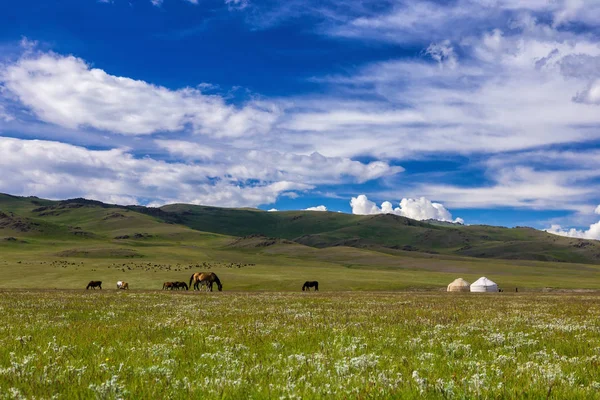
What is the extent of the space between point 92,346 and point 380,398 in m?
8.94

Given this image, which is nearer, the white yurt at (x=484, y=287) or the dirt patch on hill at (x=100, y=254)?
the white yurt at (x=484, y=287)

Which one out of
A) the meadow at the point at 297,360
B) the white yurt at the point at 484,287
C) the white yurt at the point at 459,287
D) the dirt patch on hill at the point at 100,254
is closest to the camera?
the meadow at the point at 297,360

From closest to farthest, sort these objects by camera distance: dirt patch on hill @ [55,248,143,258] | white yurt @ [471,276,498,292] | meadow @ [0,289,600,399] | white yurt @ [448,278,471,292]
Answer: meadow @ [0,289,600,399]
white yurt @ [471,276,498,292]
white yurt @ [448,278,471,292]
dirt patch on hill @ [55,248,143,258]

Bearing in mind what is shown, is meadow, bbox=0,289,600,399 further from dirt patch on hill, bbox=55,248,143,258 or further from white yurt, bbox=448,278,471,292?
dirt patch on hill, bbox=55,248,143,258

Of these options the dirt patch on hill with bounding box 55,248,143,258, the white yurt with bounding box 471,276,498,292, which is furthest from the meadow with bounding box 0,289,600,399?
the dirt patch on hill with bounding box 55,248,143,258

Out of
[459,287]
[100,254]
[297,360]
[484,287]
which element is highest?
[297,360]

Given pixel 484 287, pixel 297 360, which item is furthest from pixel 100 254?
pixel 297 360

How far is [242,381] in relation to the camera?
27.0 ft

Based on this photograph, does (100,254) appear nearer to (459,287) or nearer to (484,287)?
(459,287)

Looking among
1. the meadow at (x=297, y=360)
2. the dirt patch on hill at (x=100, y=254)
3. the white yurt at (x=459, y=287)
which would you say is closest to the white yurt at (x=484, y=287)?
the white yurt at (x=459, y=287)

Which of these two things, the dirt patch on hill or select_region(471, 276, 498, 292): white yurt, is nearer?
select_region(471, 276, 498, 292): white yurt

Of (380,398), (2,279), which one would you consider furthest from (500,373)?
(2,279)

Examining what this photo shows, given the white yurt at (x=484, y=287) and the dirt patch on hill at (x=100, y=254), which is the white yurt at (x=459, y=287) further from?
the dirt patch on hill at (x=100, y=254)

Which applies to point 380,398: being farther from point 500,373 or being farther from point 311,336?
point 311,336
